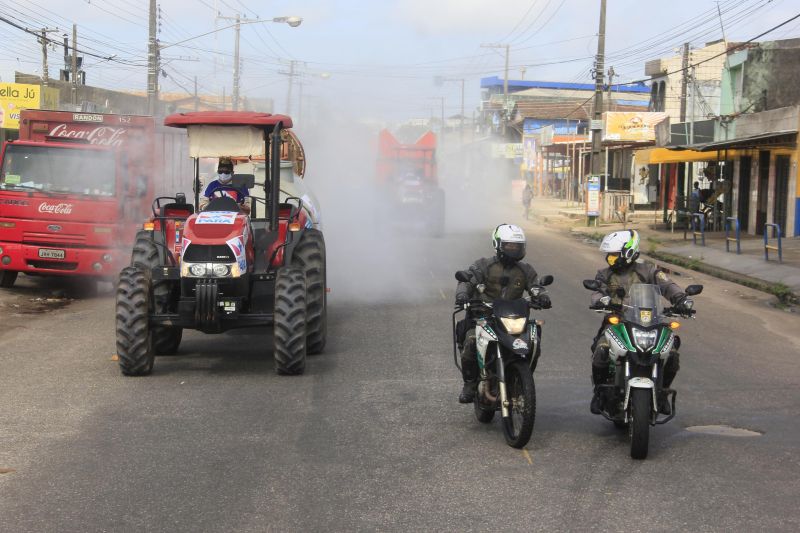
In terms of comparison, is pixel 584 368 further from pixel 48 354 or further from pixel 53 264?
pixel 53 264

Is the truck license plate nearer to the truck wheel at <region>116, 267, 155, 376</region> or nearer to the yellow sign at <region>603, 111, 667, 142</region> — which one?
the truck wheel at <region>116, 267, 155, 376</region>

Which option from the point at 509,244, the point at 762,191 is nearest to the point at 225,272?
the point at 509,244

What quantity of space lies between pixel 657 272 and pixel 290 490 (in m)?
3.31

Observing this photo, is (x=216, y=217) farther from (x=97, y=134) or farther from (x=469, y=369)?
(x=97, y=134)

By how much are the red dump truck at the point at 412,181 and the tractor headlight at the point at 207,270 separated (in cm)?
2173

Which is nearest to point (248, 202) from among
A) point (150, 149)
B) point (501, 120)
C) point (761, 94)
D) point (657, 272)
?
point (657, 272)

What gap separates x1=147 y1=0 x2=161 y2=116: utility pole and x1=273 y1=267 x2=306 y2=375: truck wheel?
2275 cm

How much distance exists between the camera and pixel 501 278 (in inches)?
305

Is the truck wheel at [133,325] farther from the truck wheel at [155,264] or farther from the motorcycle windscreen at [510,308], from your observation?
the motorcycle windscreen at [510,308]

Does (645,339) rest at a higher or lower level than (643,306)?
lower

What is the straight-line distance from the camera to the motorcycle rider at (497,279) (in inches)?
300

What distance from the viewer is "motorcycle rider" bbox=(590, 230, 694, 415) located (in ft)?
23.4

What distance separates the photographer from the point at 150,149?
17828 mm

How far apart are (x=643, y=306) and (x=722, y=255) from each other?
18.4 m
